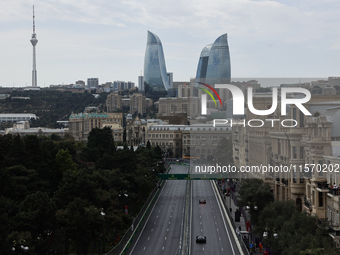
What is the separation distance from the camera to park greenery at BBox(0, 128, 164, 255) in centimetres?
3950

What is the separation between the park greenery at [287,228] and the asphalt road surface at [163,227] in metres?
7.45

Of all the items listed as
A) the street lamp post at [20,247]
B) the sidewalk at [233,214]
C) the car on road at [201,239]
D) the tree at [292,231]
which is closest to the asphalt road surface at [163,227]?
the car on road at [201,239]

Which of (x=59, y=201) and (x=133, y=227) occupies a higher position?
(x=59, y=201)

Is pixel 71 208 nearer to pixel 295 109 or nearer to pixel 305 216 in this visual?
pixel 305 216

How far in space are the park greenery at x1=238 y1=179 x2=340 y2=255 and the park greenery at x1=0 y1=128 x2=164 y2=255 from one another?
11338 millimetres

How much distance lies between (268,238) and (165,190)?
47.8 meters

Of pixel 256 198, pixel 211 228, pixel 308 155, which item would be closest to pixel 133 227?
pixel 211 228

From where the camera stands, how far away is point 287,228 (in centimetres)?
3912

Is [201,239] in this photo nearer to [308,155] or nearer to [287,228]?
[308,155]

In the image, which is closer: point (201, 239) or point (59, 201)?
point (59, 201)

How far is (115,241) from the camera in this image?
2020 inches

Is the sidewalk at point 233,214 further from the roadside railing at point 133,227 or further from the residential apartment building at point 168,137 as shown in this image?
the residential apartment building at point 168,137

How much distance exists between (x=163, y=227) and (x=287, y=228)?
21907 mm

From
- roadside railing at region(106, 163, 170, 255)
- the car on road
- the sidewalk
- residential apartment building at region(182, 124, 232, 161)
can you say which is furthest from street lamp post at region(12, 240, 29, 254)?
residential apartment building at region(182, 124, 232, 161)
